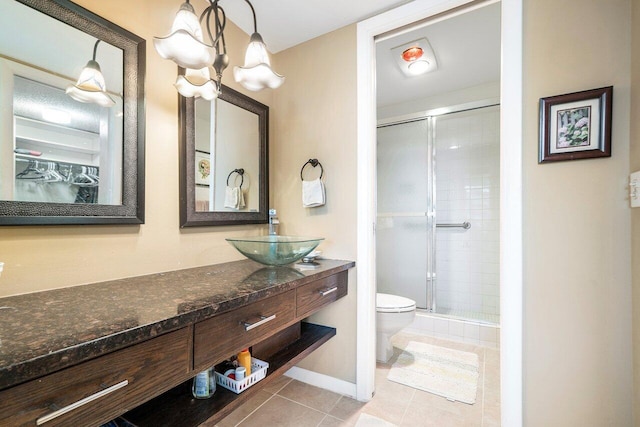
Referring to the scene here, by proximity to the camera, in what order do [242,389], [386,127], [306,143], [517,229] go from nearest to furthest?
[242,389]
[517,229]
[306,143]
[386,127]

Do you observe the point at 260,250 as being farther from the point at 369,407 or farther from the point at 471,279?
the point at 471,279

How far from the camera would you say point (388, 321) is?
2.02 metres

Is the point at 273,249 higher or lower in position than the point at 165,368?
higher

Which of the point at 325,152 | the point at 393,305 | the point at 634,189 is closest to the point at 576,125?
the point at 634,189

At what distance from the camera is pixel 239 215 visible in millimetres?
1713

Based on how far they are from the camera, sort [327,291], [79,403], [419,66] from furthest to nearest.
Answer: [419,66]
[327,291]
[79,403]

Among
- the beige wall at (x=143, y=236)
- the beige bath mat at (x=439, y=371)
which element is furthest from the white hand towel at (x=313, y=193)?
the beige bath mat at (x=439, y=371)

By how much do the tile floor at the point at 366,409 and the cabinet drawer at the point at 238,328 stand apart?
693mm

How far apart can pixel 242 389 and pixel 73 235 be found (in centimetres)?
84

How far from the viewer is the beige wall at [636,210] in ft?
3.39

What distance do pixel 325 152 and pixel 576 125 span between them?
1.20 meters

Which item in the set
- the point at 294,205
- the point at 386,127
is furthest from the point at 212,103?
the point at 386,127

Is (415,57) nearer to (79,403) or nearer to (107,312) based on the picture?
(107,312)

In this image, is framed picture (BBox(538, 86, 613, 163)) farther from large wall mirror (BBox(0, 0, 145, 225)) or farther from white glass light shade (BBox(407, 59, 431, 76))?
large wall mirror (BBox(0, 0, 145, 225))
